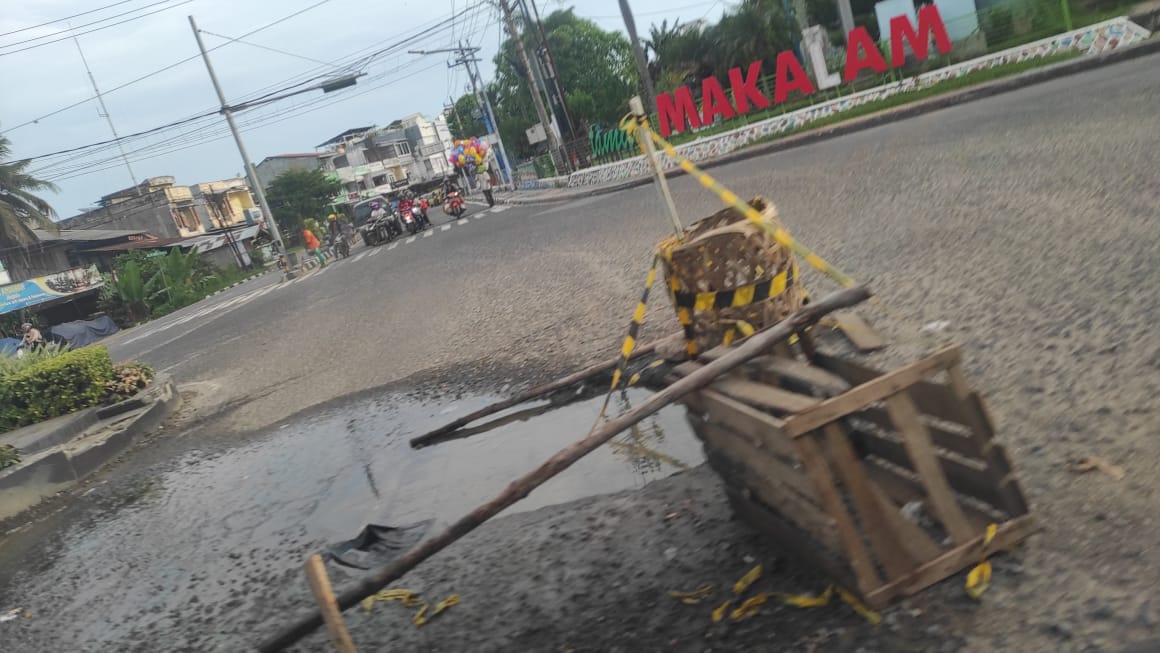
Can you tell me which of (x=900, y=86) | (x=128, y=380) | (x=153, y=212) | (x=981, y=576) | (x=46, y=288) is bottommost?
(x=981, y=576)

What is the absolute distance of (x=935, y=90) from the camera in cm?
1958

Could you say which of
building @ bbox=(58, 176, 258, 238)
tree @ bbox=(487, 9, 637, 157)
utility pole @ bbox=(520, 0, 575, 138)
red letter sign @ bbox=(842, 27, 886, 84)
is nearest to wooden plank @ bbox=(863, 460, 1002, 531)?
red letter sign @ bbox=(842, 27, 886, 84)

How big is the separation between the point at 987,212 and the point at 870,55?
15.3 m

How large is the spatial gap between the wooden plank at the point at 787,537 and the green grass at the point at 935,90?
17.8 metres

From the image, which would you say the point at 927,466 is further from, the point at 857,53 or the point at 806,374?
the point at 857,53

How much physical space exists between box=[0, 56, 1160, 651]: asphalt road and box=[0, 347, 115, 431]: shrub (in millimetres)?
1289

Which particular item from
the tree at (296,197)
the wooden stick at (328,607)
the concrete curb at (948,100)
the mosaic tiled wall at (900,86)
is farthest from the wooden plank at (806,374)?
the tree at (296,197)

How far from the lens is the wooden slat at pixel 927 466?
2689 mm

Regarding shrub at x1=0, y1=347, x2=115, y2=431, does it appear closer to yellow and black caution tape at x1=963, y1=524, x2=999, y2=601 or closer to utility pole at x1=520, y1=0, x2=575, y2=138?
yellow and black caution tape at x1=963, y1=524, x2=999, y2=601

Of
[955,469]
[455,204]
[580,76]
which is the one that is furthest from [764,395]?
[580,76]

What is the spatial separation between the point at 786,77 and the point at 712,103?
8.54ft

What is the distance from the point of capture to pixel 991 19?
2170cm

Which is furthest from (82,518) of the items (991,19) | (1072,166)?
(991,19)

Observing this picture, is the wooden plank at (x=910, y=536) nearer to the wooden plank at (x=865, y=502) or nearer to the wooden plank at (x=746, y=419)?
the wooden plank at (x=865, y=502)
